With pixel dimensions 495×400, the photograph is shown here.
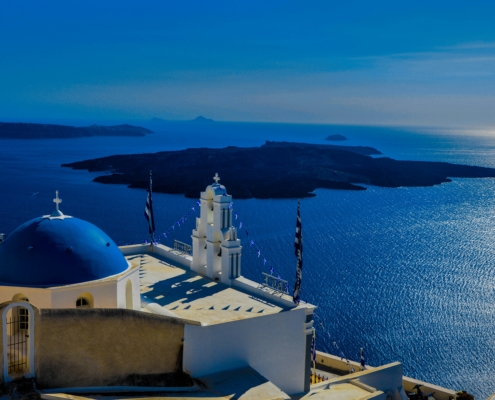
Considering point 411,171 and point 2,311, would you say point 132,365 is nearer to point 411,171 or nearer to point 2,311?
point 2,311

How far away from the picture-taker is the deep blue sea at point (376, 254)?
34.9 meters

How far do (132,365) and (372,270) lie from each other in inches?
1347

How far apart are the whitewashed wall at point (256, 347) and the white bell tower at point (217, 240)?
12.0ft

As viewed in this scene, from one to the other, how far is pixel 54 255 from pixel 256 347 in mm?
6795

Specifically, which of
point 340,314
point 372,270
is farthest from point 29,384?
point 372,270

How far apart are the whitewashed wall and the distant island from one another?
63873mm

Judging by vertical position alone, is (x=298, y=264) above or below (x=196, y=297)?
above

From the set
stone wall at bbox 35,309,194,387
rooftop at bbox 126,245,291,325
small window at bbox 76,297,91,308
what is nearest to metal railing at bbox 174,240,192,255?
rooftop at bbox 126,245,291,325

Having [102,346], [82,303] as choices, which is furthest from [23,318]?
[102,346]

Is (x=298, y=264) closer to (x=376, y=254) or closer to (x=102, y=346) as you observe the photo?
(x=102, y=346)

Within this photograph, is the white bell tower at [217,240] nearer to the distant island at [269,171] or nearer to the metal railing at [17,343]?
the metal railing at [17,343]

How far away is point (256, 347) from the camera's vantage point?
1914 centimetres

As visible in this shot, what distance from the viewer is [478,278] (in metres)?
48.2

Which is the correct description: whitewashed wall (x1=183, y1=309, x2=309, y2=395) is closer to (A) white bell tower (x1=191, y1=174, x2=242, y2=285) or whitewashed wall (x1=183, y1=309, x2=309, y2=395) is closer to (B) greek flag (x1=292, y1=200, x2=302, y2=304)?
(B) greek flag (x1=292, y1=200, x2=302, y2=304)
